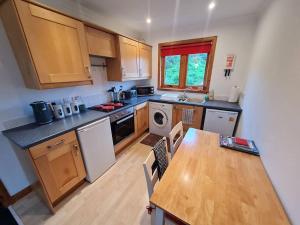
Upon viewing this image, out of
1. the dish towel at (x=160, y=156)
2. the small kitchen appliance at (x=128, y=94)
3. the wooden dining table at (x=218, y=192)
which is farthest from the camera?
the small kitchen appliance at (x=128, y=94)

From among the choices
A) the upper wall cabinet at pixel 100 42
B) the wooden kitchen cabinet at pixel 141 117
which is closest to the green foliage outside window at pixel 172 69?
the wooden kitchen cabinet at pixel 141 117

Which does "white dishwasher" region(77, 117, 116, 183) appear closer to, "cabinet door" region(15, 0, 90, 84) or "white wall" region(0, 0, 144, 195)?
"white wall" region(0, 0, 144, 195)

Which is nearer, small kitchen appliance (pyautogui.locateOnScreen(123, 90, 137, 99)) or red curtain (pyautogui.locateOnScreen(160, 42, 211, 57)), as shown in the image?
red curtain (pyautogui.locateOnScreen(160, 42, 211, 57))

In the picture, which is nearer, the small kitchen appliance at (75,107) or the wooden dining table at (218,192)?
the wooden dining table at (218,192)

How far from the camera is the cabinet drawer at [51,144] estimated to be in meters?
1.15

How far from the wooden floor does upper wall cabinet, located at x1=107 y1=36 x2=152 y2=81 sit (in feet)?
5.72

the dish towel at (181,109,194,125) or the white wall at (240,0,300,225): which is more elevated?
the white wall at (240,0,300,225)

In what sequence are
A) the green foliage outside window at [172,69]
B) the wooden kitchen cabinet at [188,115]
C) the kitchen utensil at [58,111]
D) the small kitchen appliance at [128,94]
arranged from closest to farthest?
1. the kitchen utensil at [58,111]
2. the wooden kitchen cabinet at [188,115]
3. the small kitchen appliance at [128,94]
4. the green foliage outside window at [172,69]

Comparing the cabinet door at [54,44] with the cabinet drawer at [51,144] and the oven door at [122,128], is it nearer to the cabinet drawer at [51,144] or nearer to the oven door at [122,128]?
the cabinet drawer at [51,144]

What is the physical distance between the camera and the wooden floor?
1332 millimetres

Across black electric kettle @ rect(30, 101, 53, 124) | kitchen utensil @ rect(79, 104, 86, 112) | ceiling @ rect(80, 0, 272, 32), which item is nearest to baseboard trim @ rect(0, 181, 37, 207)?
black electric kettle @ rect(30, 101, 53, 124)

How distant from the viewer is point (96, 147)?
5.63ft

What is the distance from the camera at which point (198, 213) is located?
0.67 metres

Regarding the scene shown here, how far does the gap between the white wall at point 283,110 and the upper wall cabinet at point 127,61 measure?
2.04 metres
